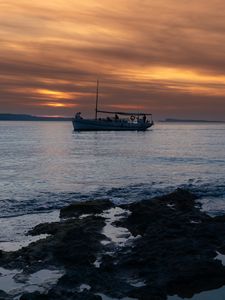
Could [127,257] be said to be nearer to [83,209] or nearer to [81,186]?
[83,209]

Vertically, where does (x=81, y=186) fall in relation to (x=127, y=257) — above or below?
below

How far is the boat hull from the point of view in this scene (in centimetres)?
13325

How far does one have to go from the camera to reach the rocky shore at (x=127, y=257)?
392 inches

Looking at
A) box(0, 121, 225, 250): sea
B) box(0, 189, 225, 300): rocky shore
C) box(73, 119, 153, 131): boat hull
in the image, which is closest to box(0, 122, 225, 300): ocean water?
box(0, 121, 225, 250): sea

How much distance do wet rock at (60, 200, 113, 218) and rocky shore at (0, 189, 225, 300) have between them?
4.30ft

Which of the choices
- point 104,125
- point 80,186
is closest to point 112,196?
point 80,186

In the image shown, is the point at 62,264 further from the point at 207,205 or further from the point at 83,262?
the point at 207,205

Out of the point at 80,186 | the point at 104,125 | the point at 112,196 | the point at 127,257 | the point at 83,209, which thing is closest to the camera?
the point at 127,257

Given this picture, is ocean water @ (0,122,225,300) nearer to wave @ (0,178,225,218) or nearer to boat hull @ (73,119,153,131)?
wave @ (0,178,225,218)

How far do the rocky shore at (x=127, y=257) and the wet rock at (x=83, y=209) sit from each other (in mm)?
1312

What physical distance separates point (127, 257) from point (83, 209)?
7022 mm

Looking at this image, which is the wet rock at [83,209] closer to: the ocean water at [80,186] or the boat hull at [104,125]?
the ocean water at [80,186]

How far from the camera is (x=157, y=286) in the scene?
32.9 ft

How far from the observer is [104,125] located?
134 meters
